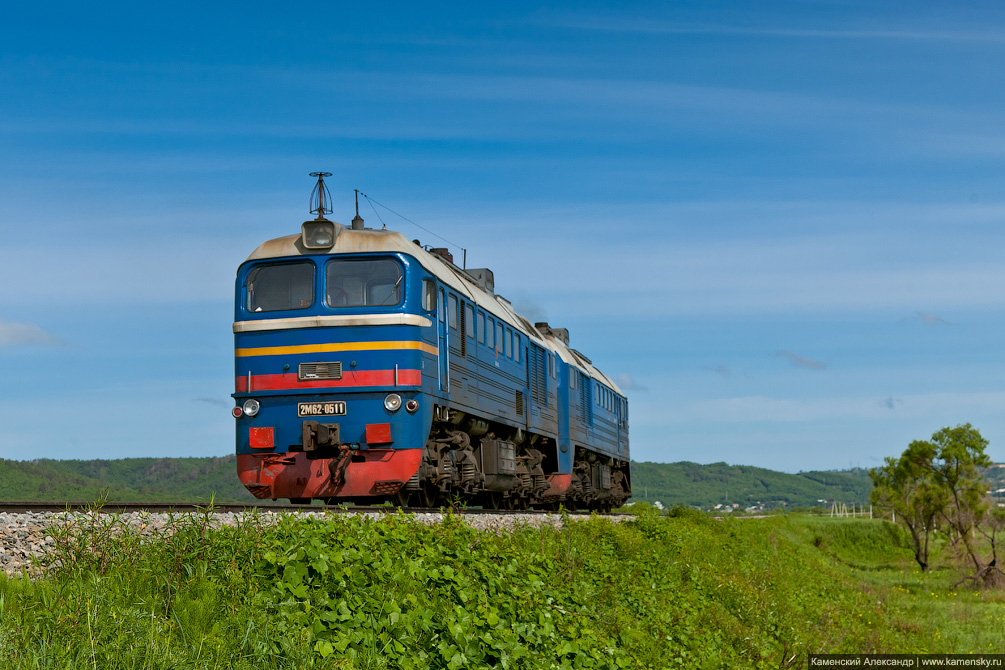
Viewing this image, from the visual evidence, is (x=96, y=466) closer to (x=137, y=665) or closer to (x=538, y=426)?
(x=538, y=426)

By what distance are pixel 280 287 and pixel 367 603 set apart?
829 cm

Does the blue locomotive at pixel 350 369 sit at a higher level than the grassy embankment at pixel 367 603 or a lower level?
higher

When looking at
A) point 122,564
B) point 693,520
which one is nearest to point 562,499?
point 693,520

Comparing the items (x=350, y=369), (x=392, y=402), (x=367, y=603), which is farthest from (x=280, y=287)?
(x=367, y=603)

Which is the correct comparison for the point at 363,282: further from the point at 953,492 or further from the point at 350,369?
the point at 953,492

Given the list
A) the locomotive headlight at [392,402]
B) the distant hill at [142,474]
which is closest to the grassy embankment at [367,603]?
the locomotive headlight at [392,402]

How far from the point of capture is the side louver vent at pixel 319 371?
15.0m

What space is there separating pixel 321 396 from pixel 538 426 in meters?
8.93

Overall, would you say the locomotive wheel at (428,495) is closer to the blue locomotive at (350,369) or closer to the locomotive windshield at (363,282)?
the blue locomotive at (350,369)

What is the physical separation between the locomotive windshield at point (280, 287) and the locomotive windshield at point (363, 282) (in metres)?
0.35

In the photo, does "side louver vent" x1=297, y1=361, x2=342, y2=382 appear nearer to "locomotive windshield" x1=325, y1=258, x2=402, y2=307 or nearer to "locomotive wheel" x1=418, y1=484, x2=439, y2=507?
"locomotive windshield" x1=325, y1=258, x2=402, y2=307

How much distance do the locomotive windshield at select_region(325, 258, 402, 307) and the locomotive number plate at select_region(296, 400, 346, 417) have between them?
1574 mm

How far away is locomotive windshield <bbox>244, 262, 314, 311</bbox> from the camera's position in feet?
50.8

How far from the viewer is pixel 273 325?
1530 cm
